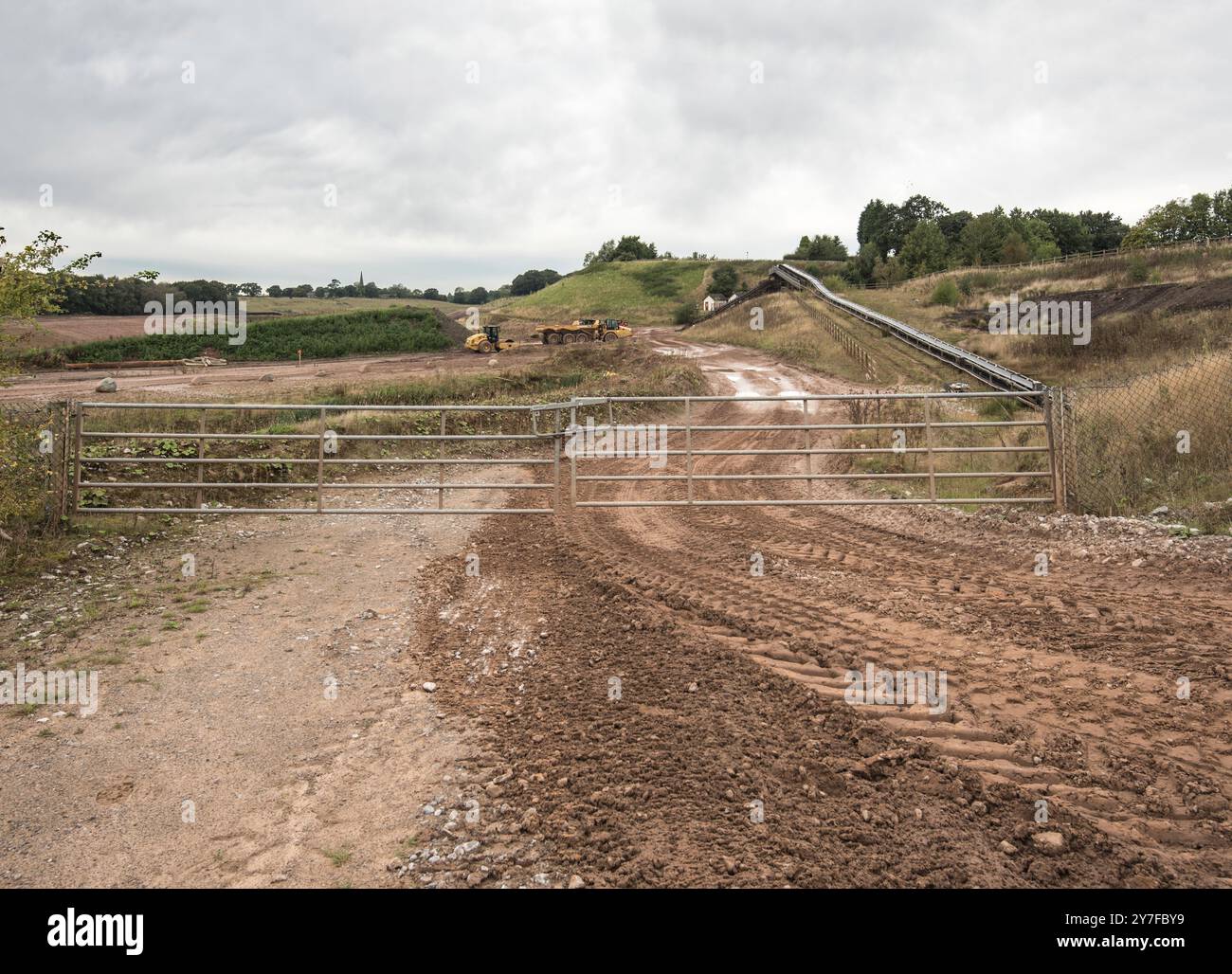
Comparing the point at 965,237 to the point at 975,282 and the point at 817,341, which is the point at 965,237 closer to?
the point at 975,282

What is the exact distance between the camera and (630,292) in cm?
9344

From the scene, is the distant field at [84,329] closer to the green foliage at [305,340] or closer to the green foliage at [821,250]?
the green foliage at [305,340]

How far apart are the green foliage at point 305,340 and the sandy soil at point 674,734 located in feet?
130

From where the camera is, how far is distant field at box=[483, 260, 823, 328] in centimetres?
8144

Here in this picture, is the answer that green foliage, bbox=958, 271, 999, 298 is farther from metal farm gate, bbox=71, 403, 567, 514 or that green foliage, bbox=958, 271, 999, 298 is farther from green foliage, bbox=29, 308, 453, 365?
metal farm gate, bbox=71, 403, 567, 514

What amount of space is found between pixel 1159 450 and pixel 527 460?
9.80 metres

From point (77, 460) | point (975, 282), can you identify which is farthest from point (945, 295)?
point (77, 460)

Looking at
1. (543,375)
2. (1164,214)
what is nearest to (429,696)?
(543,375)

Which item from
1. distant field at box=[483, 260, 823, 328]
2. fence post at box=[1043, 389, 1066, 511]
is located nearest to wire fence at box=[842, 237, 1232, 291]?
distant field at box=[483, 260, 823, 328]

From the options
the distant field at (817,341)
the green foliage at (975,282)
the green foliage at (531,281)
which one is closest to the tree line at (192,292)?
the green foliage at (531,281)

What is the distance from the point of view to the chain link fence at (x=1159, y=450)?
10.0 meters

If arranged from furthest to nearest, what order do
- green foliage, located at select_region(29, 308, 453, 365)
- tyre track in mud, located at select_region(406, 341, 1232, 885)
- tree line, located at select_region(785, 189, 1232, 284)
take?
tree line, located at select_region(785, 189, 1232, 284), green foliage, located at select_region(29, 308, 453, 365), tyre track in mud, located at select_region(406, 341, 1232, 885)

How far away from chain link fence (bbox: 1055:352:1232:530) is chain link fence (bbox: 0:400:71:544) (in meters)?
13.2

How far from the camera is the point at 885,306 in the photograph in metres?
54.7
